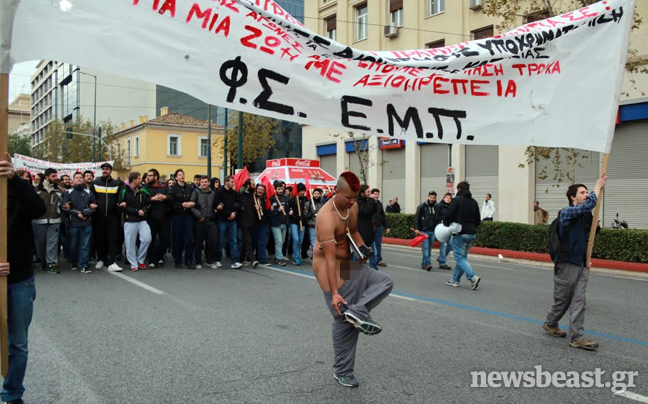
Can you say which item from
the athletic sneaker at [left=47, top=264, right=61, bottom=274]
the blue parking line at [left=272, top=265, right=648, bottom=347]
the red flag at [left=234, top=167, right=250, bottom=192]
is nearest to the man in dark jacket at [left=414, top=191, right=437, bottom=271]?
the blue parking line at [left=272, top=265, right=648, bottom=347]

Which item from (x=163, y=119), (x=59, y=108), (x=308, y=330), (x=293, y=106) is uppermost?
(x=59, y=108)

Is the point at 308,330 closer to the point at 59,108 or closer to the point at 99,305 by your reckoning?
the point at 99,305

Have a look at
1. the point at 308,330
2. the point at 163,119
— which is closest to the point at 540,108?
the point at 308,330

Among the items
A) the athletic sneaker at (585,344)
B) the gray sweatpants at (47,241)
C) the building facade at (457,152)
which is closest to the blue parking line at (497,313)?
the athletic sneaker at (585,344)

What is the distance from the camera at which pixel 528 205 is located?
24.2 metres

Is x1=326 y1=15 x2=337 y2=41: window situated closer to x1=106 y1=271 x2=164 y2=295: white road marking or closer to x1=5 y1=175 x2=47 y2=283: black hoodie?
x1=106 y1=271 x2=164 y2=295: white road marking

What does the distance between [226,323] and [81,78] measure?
279ft

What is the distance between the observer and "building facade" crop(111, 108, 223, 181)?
5581cm

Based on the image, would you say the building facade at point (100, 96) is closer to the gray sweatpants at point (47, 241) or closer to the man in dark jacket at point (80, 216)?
the man in dark jacket at point (80, 216)

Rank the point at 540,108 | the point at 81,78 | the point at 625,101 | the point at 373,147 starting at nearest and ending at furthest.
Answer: the point at 540,108 → the point at 625,101 → the point at 373,147 → the point at 81,78

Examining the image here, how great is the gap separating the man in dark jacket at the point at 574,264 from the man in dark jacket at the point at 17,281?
5.27 m

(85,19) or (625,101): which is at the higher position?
(625,101)

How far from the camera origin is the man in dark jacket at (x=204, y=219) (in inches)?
488

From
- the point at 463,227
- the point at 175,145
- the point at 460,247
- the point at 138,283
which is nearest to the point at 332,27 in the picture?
the point at 175,145
